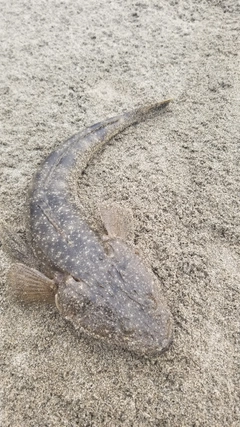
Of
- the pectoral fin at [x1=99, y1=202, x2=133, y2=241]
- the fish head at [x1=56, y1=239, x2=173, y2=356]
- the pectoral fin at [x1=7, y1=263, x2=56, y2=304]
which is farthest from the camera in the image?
the pectoral fin at [x1=99, y1=202, x2=133, y2=241]

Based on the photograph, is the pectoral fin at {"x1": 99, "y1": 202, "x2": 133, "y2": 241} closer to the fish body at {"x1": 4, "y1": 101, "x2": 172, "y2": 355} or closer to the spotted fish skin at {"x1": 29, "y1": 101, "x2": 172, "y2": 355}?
the fish body at {"x1": 4, "y1": 101, "x2": 172, "y2": 355}

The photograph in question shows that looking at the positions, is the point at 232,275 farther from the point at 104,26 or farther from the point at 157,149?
the point at 104,26

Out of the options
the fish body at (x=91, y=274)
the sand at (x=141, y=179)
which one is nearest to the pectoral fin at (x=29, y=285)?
the fish body at (x=91, y=274)

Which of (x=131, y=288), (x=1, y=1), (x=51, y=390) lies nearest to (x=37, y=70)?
(x=1, y=1)

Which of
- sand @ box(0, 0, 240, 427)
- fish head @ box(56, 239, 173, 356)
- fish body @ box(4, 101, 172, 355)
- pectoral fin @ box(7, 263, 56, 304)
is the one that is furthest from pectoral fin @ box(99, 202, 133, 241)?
pectoral fin @ box(7, 263, 56, 304)

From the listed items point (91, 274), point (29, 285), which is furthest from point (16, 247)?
point (91, 274)

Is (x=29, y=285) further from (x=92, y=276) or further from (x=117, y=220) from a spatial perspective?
(x=117, y=220)
